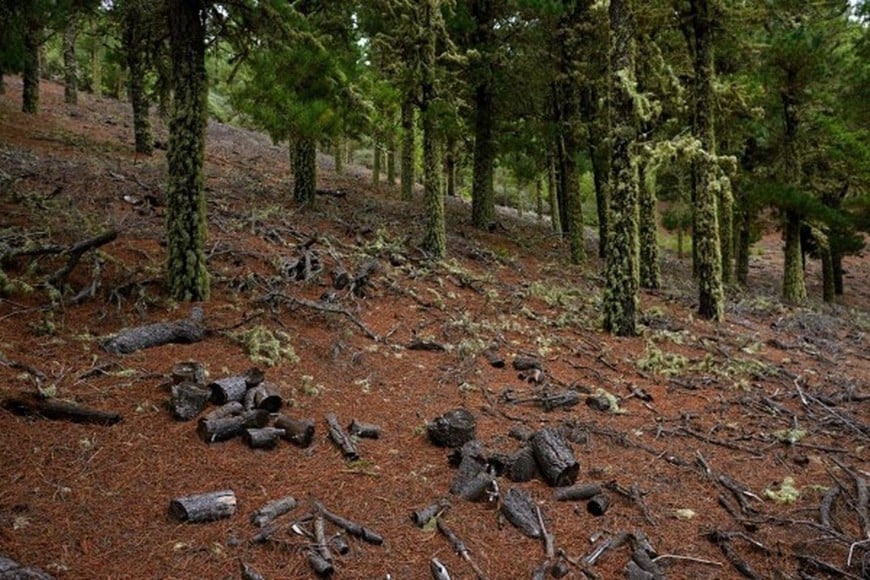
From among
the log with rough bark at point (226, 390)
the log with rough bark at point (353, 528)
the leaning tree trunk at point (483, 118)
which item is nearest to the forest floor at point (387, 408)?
the log with rough bark at point (353, 528)

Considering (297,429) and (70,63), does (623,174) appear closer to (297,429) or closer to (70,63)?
(297,429)

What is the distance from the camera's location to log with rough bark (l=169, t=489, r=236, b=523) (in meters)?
4.05

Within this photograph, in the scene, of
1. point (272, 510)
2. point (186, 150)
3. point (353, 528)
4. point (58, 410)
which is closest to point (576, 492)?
point (353, 528)

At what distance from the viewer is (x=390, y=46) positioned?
13.5 m

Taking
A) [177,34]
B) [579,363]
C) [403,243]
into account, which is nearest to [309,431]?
[579,363]

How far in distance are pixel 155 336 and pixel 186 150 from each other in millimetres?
2613

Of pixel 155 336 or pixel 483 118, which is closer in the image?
pixel 155 336

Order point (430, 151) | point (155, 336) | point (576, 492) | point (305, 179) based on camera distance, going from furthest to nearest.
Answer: point (305, 179), point (430, 151), point (155, 336), point (576, 492)

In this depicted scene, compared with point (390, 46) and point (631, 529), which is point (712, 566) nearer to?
point (631, 529)

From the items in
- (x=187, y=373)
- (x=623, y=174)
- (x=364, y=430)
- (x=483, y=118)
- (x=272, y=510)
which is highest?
(x=483, y=118)

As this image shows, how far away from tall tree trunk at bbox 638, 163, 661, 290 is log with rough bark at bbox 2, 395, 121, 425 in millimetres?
13062

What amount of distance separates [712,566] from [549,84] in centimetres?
1575

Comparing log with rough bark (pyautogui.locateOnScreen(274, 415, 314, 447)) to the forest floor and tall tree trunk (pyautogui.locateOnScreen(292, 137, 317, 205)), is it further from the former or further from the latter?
tall tree trunk (pyautogui.locateOnScreen(292, 137, 317, 205))

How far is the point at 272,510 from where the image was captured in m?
4.27
